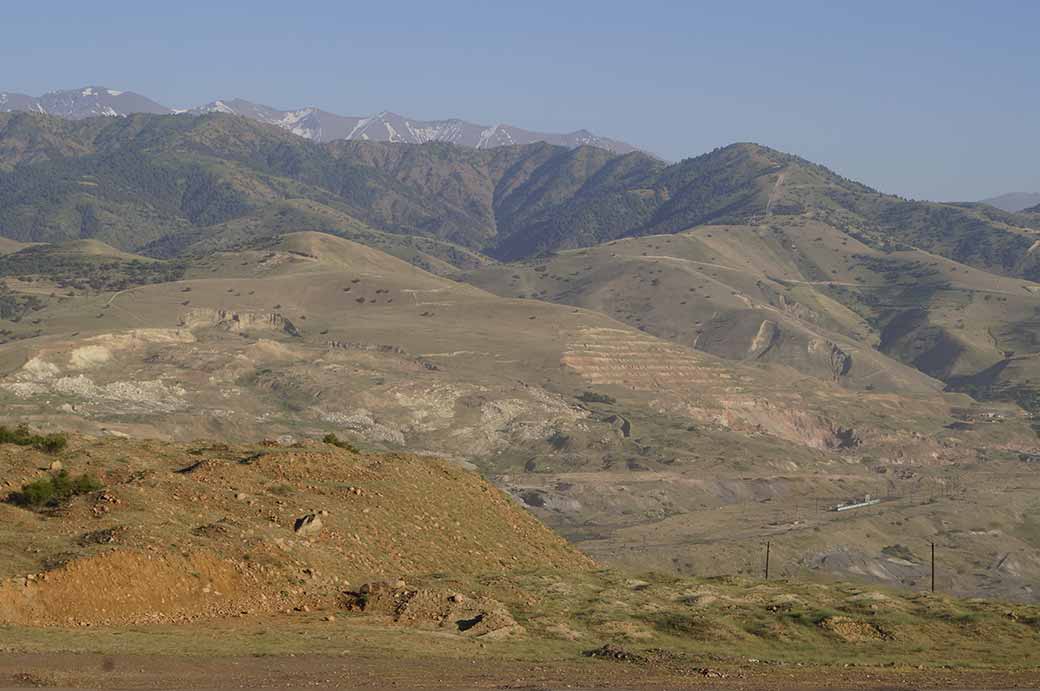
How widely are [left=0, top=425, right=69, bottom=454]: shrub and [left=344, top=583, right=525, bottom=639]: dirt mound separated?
12.4 metres

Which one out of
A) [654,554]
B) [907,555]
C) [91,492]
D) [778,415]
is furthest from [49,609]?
[778,415]

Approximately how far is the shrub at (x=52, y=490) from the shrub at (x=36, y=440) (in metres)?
4.47

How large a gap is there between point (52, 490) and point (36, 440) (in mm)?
7029

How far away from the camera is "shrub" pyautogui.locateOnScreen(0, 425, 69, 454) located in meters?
40.5

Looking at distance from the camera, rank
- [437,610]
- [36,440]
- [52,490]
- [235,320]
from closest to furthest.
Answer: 1. [437,610]
2. [52,490]
3. [36,440]
4. [235,320]

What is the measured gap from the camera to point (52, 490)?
35125 millimetres

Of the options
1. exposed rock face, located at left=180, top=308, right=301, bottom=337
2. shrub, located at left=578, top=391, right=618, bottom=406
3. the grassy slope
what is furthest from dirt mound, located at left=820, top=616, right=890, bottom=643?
exposed rock face, located at left=180, top=308, right=301, bottom=337

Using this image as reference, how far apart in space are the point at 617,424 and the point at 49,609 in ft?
428

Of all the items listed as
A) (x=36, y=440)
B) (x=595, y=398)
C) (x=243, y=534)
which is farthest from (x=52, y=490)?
(x=595, y=398)

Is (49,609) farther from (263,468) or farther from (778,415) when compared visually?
(778,415)

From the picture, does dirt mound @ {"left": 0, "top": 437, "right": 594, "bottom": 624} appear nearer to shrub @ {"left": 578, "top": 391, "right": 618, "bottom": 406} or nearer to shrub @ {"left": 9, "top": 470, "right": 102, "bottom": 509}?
shrub @ {"left": 9, "top": 470, "right": 102, "bottom": 509}

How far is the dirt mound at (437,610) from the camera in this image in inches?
1259

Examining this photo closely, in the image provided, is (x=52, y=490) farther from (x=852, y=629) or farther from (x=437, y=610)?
(x=852, y=629)

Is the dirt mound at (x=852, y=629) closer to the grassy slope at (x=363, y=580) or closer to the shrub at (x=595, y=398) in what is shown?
the grassy slope at (x=363, y=580)
